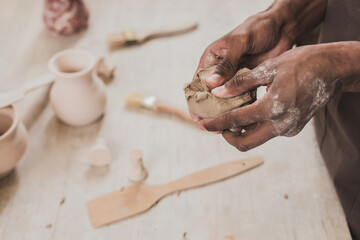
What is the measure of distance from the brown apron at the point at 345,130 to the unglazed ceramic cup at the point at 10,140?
754mm

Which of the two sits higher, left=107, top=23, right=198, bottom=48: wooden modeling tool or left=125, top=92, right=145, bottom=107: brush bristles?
left=107, top=23, right=198, bottom=48: wooden modeling tool

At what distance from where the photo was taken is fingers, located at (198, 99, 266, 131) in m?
0.71

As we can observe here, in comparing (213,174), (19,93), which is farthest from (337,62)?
(19,93)

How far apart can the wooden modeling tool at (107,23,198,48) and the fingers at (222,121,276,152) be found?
71 centimetres

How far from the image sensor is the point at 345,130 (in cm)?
89

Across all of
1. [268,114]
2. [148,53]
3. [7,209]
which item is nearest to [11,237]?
[7,209]

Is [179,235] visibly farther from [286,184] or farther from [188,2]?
[188,2]

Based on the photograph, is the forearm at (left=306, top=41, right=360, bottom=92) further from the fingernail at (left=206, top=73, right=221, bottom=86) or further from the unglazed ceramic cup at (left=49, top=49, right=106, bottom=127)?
the unglazed ceramic cup at (left=49, top=49, right=106, bottom=127)

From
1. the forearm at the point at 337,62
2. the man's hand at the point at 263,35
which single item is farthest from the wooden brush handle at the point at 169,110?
the forearm at the point at 337,62

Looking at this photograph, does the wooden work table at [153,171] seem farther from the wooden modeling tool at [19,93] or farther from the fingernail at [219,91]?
the fingernail at [219,91]

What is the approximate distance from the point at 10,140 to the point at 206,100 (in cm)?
47

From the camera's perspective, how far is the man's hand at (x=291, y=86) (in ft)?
2.24

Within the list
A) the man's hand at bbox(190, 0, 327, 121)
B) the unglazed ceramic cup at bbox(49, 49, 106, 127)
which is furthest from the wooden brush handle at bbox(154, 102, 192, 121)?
the man's hand at bbox(190, 0, 327, 121)

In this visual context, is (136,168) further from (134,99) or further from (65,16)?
(65,16)
